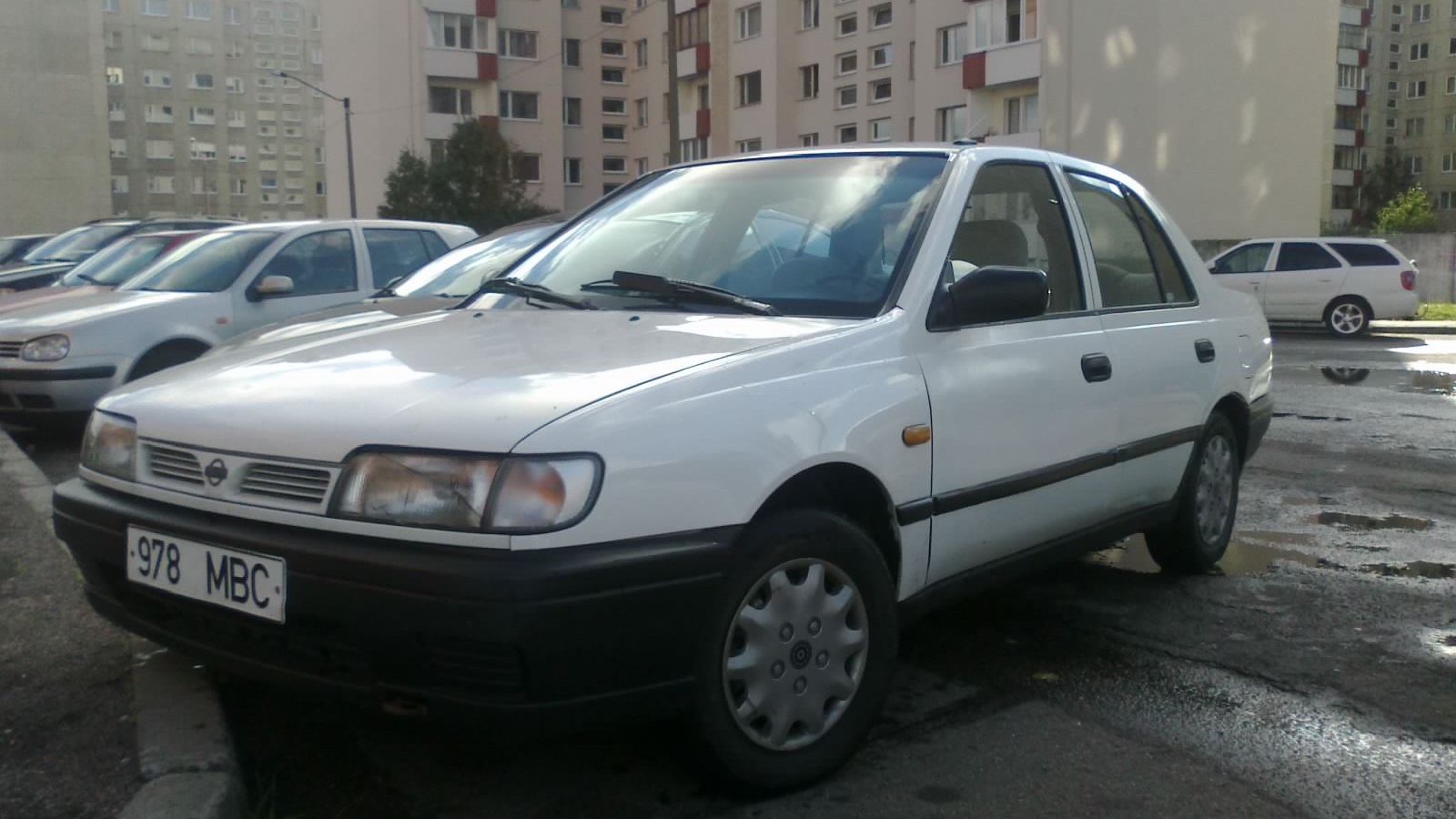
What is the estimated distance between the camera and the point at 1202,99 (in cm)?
4025

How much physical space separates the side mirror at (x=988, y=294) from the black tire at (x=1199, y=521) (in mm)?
1704

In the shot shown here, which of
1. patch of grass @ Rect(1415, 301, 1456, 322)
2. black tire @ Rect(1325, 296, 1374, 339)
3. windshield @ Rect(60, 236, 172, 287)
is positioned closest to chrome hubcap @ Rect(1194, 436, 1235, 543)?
windshield @ Rect(60, 236, 172, 287)

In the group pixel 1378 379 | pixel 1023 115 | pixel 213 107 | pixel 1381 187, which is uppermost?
pixel 213 107

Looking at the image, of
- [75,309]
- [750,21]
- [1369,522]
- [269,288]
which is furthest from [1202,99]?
[75,309]

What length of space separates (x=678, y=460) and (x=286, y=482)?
858mm

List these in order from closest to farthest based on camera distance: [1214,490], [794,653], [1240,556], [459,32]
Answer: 1. [794,653]
2. [1214,490]
3. [1240,556]
4. [459,32]

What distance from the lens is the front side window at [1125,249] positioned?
4668 millimetres

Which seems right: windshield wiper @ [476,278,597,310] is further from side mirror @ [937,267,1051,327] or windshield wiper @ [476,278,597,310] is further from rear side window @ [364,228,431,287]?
rear side window @ [364,228,431,287]

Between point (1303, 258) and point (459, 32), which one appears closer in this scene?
point (1303, 258)

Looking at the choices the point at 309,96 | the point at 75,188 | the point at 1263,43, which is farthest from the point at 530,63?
the point at 309,96

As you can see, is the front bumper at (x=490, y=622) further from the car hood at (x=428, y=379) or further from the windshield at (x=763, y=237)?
the windshield at (x=763, y=237)

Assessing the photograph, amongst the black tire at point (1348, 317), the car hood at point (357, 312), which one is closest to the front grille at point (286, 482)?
the car hood at point (357, 312)

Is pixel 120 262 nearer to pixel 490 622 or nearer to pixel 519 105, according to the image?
pixel 490 622

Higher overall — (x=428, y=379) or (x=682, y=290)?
(x=682, y=290)
